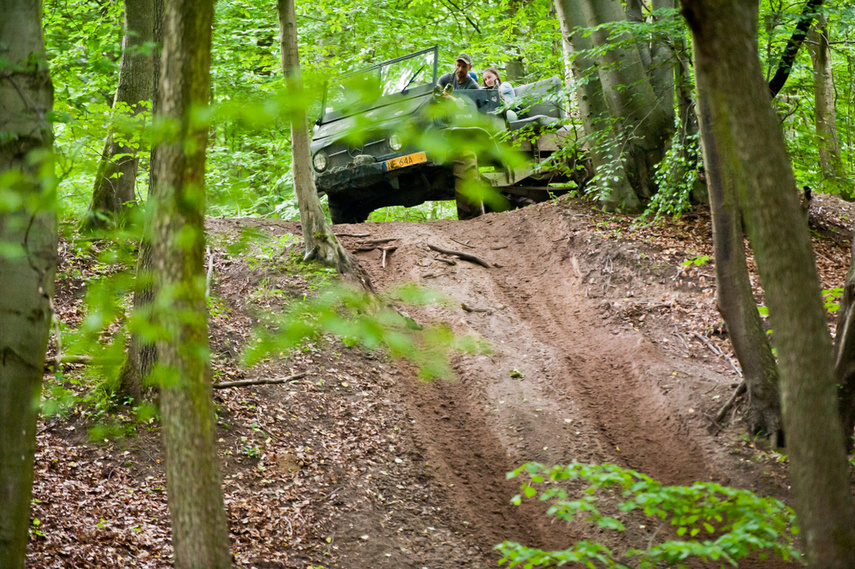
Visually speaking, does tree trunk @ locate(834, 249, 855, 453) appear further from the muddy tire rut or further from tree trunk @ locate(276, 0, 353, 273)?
tree trunk @ locate(276, 0, 353, 273)

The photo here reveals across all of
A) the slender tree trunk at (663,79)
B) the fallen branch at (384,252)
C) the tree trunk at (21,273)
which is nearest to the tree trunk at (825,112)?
the slender tree trunk at (663,79)

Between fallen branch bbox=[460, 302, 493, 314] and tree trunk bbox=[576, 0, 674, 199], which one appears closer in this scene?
fallen branch bbox=[460, 302, 493, 314]

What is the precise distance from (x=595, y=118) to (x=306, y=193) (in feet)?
14.6

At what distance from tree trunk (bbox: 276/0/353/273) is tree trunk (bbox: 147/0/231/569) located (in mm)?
4952

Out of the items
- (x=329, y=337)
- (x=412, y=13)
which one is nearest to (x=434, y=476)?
(x=329, y=337)

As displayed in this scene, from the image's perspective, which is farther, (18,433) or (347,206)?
(347,206)

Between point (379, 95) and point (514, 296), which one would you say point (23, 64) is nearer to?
point (379, 95)

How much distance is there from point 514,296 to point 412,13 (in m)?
10.3

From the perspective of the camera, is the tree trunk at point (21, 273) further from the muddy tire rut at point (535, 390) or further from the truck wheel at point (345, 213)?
the truck wheel at point (345, 213)

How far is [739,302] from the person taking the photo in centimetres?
608

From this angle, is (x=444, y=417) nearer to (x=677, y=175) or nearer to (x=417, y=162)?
(x=417, y=162)

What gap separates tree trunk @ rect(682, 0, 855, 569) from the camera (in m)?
2.58

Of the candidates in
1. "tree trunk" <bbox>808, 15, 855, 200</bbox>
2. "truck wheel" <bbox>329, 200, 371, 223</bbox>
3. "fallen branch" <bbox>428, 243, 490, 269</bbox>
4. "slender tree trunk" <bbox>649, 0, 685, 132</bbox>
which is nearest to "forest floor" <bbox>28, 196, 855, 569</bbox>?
"fallen branch" <bbox>428, 243, 490, 269</bbox>

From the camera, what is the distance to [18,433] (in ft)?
7.97
